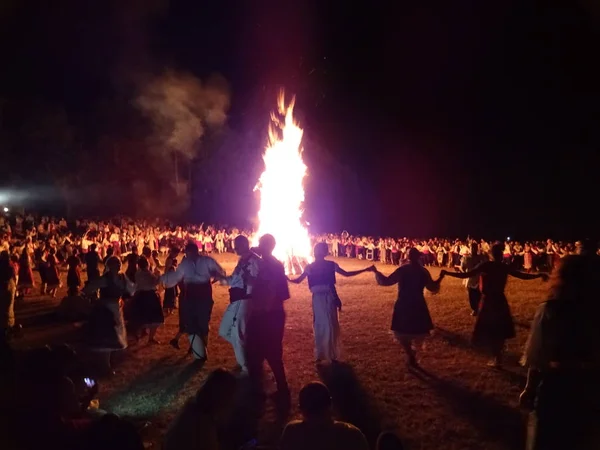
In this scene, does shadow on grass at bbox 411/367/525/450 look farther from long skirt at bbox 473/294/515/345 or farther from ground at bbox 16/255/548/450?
long skirt at bbox 473/294/515/345

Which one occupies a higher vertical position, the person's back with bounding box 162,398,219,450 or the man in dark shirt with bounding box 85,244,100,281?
the man in dark shirt with bounding box 85,244,100,281

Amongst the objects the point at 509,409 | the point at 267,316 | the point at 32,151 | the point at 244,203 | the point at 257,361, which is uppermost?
the point at 32,151

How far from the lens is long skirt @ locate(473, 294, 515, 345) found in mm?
7562

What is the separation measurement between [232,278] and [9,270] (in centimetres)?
461

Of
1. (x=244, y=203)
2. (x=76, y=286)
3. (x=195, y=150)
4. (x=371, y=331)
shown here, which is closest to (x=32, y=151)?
(x=195, y=150)

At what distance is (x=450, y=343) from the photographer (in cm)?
952

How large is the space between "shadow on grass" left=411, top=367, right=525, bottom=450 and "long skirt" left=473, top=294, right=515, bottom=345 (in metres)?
0.83

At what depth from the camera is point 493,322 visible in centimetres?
758

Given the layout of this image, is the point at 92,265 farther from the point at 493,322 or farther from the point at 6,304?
the point at 493,322

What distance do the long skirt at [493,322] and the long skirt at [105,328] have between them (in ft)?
16.6

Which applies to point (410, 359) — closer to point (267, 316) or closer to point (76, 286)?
point (267, 316)

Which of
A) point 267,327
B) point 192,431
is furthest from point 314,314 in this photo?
point 192,431

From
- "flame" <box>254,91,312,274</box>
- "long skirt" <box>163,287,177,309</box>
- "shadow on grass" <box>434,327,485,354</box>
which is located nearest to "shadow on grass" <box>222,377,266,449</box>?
"shadow on grass" <box>434,327,485,354</box>

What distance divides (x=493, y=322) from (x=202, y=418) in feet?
18.0
